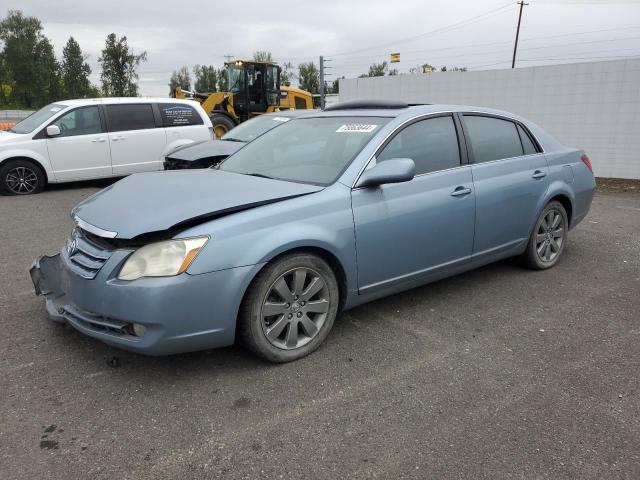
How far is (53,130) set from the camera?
895 centimetres

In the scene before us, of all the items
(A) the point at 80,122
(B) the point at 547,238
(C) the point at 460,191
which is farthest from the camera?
(A) the point at 80,122

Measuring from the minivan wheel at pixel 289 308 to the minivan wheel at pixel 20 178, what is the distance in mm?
7847

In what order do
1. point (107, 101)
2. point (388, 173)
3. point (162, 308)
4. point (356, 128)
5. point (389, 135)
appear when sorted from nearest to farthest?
point (162, 308), point (388, 173), point (389, 135), point (356, 128), point (107, 101)

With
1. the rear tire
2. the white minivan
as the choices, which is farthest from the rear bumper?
the rear tire

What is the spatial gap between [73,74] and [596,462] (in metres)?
80.5

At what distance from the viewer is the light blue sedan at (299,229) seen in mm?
2740

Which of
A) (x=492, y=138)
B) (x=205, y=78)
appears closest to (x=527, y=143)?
(x=492, y=138)

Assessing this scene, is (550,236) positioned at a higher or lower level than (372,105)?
lower

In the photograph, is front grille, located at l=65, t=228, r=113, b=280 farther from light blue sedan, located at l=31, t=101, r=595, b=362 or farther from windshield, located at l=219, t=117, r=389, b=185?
windshield, located at l=219, t=117, r=389, b=185

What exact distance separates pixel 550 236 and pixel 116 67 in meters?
70.2

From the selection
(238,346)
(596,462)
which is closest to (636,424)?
(596,462)

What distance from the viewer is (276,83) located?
18188mm

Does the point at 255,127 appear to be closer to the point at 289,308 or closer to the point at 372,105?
the point at 372,105

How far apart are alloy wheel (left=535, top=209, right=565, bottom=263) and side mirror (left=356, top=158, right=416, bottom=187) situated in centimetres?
202
